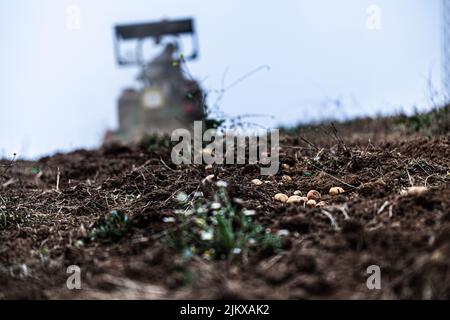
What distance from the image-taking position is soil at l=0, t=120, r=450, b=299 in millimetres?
1398

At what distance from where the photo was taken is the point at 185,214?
1.92 meters

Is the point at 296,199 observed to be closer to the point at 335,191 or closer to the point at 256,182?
the point at 335,191

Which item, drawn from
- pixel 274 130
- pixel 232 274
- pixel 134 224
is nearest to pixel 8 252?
pixel 134 224

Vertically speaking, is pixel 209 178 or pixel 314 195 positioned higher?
pixel 209 178

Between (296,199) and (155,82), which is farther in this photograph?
(155,82)

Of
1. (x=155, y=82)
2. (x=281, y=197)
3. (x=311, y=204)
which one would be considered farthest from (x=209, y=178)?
(x=155, y=82)

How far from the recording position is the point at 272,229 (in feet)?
5.98

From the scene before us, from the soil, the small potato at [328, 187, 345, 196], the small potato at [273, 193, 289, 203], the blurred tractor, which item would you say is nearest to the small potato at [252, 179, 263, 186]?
the soil

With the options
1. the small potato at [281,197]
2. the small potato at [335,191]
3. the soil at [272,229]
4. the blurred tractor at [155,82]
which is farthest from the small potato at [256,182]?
the blurred tractor at [155,82]

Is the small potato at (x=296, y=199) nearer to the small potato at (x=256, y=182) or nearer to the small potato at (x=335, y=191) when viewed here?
the small potato at (x=335, y=191)

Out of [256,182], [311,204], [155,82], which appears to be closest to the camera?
[311,204]

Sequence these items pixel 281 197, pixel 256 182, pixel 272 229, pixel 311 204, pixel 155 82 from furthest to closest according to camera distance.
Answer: pixel 155 82, pixel 256 182, pixel 281 197, pixel 311 204, pixel 272 229

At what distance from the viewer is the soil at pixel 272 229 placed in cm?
140
